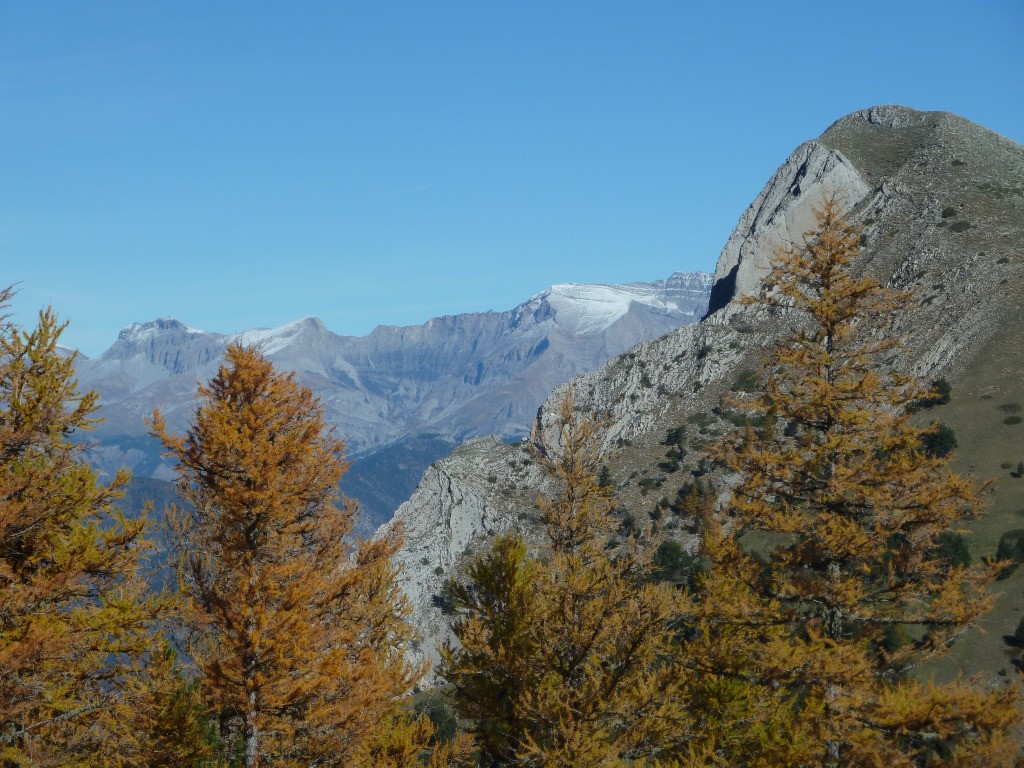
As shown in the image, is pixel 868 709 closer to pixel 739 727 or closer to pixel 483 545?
pixel 739 727

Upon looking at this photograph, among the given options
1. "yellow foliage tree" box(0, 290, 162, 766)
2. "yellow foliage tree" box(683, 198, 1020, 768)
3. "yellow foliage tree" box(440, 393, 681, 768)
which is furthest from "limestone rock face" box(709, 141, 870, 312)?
"yellow foliage tree" box(0, 290, 162, 766)

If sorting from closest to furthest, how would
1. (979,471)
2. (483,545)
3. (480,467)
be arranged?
(979,471), (483,545), (480,467)

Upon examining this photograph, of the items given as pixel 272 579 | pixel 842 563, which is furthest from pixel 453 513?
pixel 842 563

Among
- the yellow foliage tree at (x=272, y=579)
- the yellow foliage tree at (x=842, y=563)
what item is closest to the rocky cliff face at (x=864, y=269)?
the yellow foliage tree at (x=842, y=563)

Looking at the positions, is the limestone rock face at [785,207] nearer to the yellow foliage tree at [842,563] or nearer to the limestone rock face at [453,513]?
the limestone rock face at [453,513]

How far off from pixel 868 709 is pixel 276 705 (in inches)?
425

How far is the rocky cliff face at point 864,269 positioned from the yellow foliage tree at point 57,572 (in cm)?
7157

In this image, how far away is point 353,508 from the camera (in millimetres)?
21031

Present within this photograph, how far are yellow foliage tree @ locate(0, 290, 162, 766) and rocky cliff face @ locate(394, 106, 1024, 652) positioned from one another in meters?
71.6

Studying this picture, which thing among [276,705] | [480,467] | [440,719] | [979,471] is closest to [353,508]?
[276,705]

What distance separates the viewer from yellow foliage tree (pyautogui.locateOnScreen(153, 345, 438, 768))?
15.3 metres

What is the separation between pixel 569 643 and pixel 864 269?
338ft

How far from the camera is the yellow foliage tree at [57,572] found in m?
13.2

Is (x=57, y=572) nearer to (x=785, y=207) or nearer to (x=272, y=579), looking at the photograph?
(x=272, y=579)
